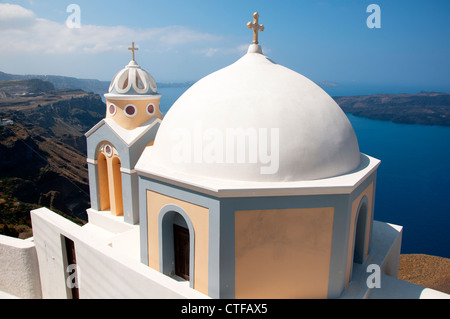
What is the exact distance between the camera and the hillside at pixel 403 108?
63.8m

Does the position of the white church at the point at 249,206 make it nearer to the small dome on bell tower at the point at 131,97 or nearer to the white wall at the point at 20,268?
the white wall at the point at 20,268

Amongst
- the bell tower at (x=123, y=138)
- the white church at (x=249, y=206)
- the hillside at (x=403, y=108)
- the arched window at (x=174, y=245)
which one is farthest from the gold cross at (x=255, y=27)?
the hillside at (x=403, y=108)

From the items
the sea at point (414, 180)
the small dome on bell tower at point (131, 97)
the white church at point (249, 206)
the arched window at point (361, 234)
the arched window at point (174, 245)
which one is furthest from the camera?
the sea at point (414, 180)

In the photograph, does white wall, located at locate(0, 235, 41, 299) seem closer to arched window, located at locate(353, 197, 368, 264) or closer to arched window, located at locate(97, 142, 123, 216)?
arched window, located at locate(97, 142, 123, 216)

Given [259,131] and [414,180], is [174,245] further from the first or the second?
[414,180]

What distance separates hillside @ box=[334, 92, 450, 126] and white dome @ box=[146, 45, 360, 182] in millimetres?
67289

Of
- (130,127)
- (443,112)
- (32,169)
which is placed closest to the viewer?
(130,127)

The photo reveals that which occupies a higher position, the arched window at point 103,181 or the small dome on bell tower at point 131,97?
the small dome on bell tower at point 131,97

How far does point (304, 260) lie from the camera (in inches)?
210

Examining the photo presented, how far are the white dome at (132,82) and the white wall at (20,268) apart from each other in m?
4.71

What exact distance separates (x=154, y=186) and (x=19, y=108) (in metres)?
57.3

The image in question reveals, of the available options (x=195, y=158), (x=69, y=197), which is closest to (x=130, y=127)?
(x=195, y=158)

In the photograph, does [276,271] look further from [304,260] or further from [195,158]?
[195,158]
